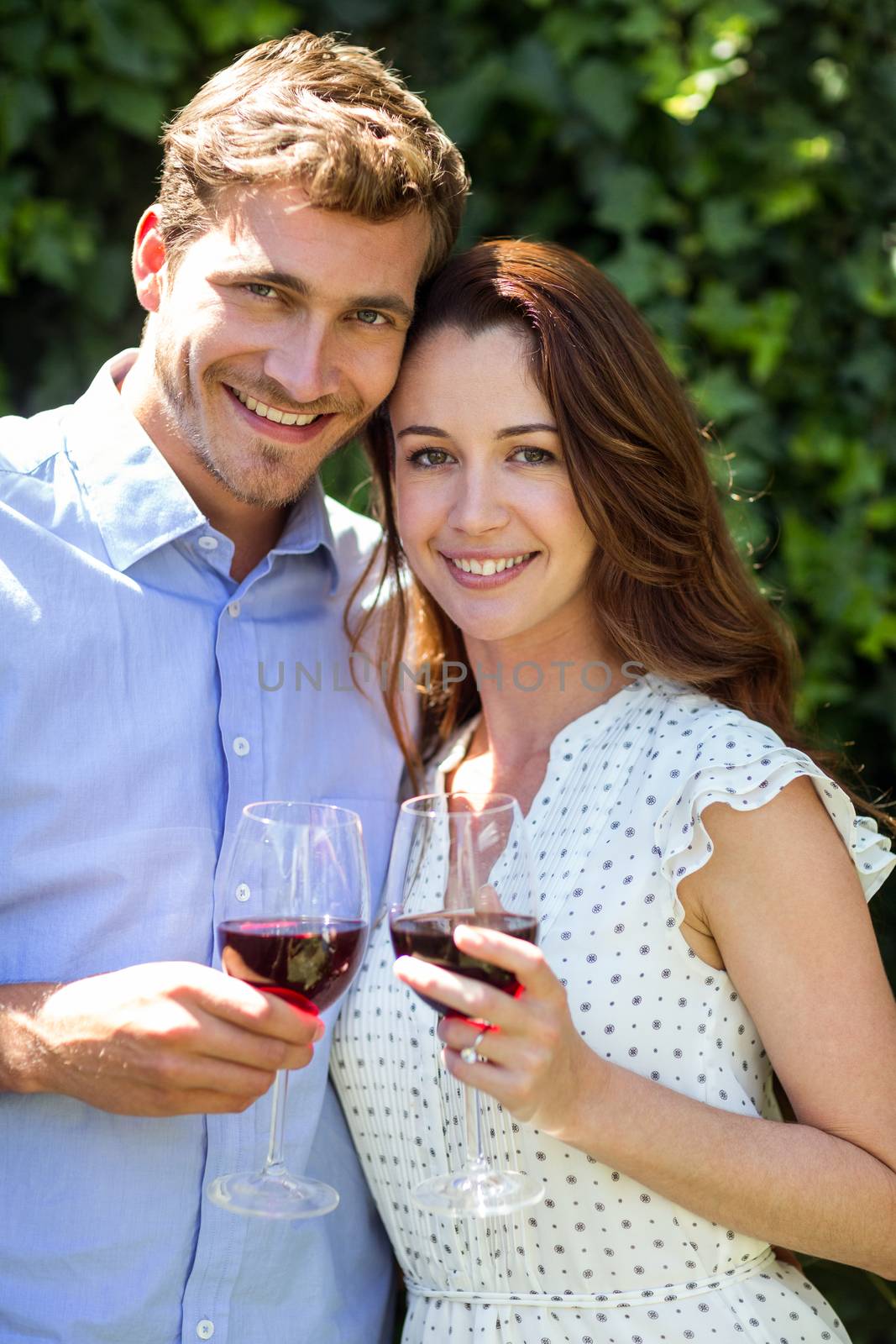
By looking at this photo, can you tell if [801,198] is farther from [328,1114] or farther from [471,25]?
[328,1114]

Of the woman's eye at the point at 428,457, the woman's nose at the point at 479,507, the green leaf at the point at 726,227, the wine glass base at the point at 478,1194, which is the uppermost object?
the green leaf at the point at 726,227

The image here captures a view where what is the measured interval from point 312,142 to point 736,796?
4.15 feet

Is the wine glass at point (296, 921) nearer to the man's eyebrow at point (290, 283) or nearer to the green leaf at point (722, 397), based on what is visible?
the man's eyebrow at point (290, 283)

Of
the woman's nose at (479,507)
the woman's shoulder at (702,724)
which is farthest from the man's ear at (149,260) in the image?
the woman's shoulder at (702,724)

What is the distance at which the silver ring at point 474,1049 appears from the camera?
1614mm

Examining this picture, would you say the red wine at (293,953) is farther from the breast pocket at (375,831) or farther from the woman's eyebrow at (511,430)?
the woman's eyebrow at (511,430)

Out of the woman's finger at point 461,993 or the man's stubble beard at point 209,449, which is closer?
the woman's finger at point 461,993

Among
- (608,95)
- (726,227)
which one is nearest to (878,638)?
(726,227)

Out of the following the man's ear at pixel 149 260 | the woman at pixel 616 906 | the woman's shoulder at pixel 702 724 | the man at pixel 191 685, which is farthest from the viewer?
the man's ear at pixel 149 260

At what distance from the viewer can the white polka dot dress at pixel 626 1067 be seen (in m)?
2.11

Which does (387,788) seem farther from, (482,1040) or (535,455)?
(482,1040)

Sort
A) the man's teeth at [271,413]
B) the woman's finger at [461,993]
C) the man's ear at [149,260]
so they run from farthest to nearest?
the man's ear at [149,260] → the man's teeth at [271,413] → the woman's finger at [461,993]

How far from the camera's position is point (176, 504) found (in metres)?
2.36

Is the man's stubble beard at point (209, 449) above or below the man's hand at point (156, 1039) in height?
above
